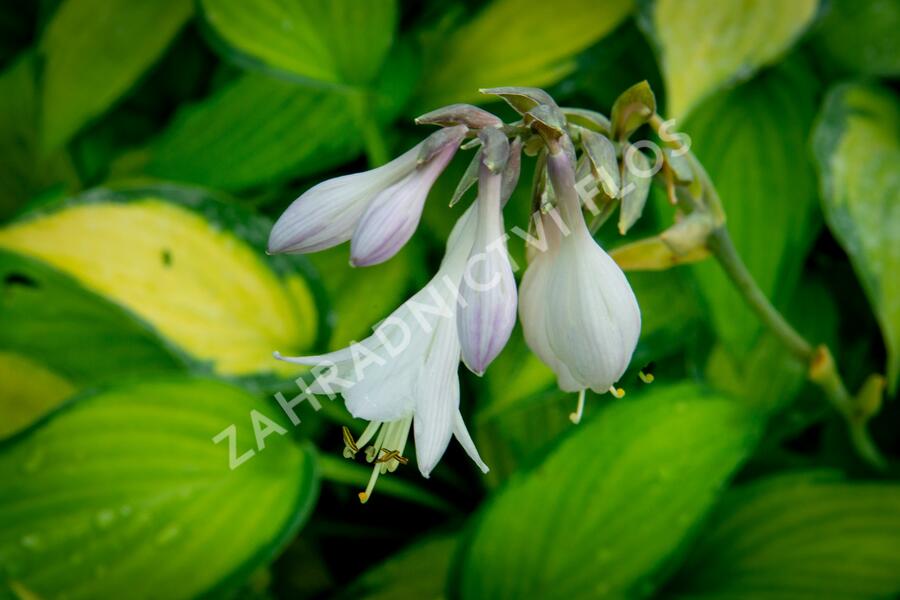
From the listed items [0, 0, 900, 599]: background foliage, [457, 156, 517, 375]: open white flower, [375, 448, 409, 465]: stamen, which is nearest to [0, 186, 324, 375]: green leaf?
[0, 0, 900, 599]: background foliage

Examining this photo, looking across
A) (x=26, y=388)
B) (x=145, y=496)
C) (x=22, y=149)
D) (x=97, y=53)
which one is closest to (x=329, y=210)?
(x=145, y=496)

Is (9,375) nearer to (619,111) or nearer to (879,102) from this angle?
(619,111)

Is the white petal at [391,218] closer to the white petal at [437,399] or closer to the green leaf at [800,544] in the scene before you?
the white petal at [437,399]

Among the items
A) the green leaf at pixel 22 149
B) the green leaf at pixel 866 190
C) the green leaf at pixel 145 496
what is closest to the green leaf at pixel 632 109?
the green leaf at pixel 866 190

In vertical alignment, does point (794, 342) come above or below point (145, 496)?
below

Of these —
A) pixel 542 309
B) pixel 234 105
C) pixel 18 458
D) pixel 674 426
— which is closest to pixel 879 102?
pixel 674 426

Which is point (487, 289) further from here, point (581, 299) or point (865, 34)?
point (865, 34)

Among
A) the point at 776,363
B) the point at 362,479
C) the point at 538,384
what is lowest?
the point at 776,363

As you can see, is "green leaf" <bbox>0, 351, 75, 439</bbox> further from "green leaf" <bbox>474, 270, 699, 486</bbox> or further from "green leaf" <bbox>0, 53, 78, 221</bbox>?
"green leaf" <bbox>474, 270, 699, 486</bbox>
